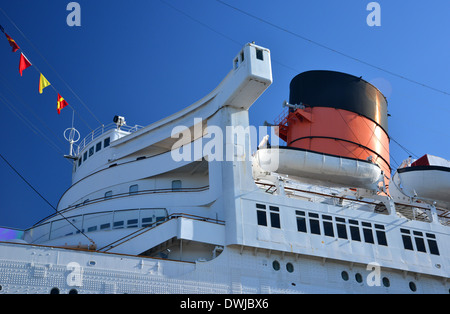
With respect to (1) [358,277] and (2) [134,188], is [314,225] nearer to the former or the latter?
(1) [358,277]

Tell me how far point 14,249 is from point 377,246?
1409 centimetres

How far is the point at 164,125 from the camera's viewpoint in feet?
84.7

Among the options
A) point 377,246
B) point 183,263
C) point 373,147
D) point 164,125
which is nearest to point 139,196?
point 164,125

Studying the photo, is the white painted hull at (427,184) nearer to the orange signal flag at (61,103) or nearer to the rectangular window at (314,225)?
the rectangular window at (314,225)

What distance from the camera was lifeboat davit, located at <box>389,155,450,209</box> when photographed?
26.0 m

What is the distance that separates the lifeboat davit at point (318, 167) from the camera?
2362 centimetres

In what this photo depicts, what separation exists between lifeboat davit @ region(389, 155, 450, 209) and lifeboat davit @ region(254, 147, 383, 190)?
6.92ft

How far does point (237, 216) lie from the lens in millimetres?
20719

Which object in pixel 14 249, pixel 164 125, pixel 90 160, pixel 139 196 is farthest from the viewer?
pixel 90 160

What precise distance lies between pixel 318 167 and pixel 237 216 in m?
5.15

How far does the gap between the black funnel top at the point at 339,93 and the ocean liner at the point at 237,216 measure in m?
0.39

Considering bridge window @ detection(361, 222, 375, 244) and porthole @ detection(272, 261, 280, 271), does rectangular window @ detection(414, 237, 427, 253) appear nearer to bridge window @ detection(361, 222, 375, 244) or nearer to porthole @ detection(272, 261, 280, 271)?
bridge window @ detection(361, 222, 375, 244)

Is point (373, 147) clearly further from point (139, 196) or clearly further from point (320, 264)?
point (139, 196)
